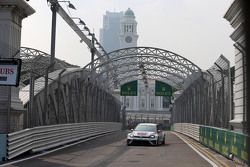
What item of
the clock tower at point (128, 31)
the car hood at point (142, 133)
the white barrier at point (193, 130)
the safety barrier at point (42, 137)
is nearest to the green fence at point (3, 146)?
the safety barrier at point (42, 137)

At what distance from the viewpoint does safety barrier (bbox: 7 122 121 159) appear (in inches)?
663

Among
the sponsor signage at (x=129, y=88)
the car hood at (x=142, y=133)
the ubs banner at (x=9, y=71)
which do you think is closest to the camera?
the ubs banner at (x=9, y=71)

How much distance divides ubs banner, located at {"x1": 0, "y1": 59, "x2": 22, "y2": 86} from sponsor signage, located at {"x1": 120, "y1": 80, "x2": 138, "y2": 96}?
4668cm

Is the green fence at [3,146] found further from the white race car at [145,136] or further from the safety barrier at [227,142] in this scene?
the white race car at [145,136]

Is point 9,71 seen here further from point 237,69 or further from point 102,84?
point 102,84

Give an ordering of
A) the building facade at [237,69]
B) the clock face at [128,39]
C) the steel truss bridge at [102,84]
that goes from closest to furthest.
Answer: the building facade at [237,69]
the steel truss bridge at [102,84]
the clock face at [128,39]

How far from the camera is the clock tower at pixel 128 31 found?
13812cm

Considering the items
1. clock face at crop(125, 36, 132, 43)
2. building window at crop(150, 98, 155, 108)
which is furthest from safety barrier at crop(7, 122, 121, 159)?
clock face at crop(125, 36, 132, 43)

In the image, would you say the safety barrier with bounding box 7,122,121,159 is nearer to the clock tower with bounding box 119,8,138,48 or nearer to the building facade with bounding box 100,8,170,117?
the building facade with bounding box 100,8,170,117

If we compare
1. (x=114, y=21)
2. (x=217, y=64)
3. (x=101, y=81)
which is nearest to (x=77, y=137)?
(x=217, y=64)

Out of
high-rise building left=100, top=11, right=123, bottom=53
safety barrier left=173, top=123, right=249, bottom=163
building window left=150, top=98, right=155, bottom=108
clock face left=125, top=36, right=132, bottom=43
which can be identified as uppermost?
high-rise building left=100, top=11, right=123, bottom=53

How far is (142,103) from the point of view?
12338 cm

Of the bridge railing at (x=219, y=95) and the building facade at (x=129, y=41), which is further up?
the building facade at (x=129, y=41)

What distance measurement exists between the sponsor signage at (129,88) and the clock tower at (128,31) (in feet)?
245
